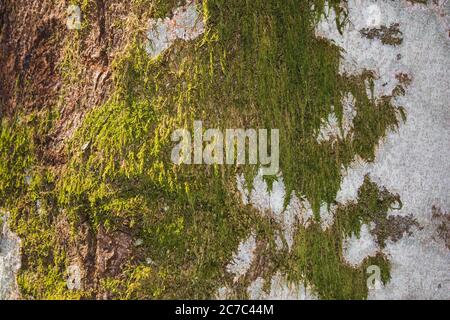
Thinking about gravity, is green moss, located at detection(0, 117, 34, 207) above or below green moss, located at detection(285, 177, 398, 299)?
above

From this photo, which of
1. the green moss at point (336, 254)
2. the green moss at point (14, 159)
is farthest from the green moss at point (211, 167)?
the green moss at point (14, 159)

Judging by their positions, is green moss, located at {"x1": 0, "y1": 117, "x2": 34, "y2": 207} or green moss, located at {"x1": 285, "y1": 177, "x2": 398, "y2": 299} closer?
green moss, located at {"x1": 285, "y1": 177, "x2": 398, "y2": 299}

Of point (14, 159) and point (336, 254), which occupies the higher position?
point (14, 159)

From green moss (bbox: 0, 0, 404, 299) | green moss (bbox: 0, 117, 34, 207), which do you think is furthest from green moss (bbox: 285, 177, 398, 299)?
green moss (bbox: 0, 117, 34, 207)

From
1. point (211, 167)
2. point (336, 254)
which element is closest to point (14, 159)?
point (211, 167)

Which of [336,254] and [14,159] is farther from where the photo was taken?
[14,159]

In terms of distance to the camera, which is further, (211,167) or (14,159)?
(14,159)

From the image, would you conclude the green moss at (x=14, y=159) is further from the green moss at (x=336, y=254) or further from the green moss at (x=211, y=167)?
the green moss at (x=336, y=254)

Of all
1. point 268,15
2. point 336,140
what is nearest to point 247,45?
point 268,15

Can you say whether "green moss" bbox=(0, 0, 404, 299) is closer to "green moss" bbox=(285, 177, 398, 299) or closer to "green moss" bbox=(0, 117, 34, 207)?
"green moss" bbox=(285, 177, 398, 299)

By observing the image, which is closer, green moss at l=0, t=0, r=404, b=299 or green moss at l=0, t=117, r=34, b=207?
green moss at l=0, t=0, r=404, b=299

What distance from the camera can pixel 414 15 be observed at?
221cm

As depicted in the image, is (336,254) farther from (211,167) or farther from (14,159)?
(14,159)

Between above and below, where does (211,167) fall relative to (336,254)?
above
